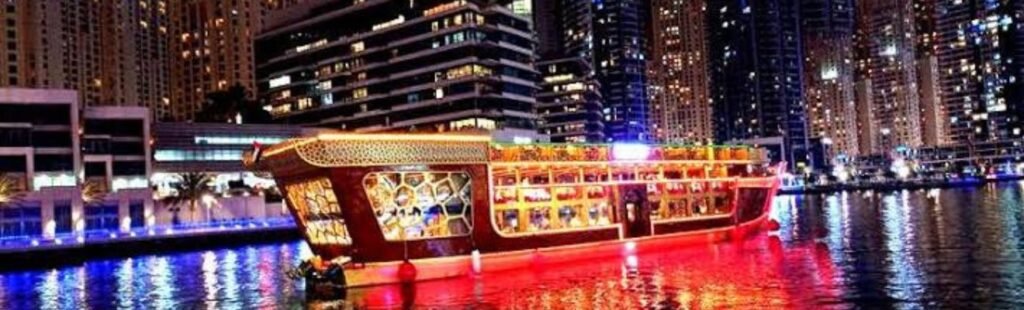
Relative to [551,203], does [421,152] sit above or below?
above

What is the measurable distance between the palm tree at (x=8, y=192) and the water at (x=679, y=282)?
12.8 metres

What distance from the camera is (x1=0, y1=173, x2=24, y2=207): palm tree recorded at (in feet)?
189

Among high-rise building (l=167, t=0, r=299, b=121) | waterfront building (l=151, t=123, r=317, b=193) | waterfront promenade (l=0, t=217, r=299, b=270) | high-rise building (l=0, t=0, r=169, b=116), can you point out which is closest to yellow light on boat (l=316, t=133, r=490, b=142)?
waterfront promenade (l=0, t=217, r=299, b=270)

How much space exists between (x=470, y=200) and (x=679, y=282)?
7046 mm

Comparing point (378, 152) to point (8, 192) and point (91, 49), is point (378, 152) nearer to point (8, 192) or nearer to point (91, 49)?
point (8, 192)

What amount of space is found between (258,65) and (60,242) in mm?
84142

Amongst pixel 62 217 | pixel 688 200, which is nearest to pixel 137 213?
pixel 62 217

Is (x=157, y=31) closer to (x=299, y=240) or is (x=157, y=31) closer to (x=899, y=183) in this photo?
(x=299, y=240)

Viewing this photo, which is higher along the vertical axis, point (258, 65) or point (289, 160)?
point (258, 65)

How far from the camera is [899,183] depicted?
16775 centimetres

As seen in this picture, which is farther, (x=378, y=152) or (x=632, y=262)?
(x=632, y=262)

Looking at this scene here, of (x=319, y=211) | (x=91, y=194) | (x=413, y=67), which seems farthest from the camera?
(x=413, y=67)

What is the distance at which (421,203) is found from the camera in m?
29.9

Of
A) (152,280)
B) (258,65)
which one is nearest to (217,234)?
(152,280)
